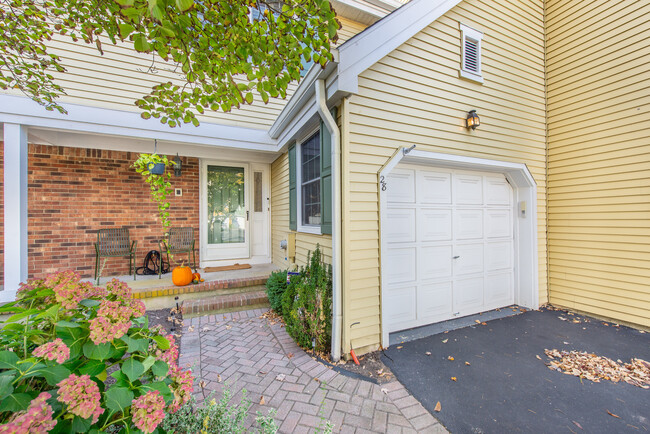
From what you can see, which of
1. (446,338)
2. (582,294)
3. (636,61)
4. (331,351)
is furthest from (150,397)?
(636,61)

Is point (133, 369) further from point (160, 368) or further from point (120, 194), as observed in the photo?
point (120, 194)

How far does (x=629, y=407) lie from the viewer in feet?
7.09

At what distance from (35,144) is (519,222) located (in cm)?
845

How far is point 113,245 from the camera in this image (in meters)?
4.70

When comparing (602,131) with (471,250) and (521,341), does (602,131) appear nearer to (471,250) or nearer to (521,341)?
(471,250)

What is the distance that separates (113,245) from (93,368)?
4733mm

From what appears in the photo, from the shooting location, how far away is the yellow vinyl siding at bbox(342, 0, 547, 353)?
2900 mm

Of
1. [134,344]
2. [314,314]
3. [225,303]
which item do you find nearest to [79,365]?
[134,344]

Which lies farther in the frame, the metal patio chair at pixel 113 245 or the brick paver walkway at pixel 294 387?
the metal patio chair at pixel 113 245

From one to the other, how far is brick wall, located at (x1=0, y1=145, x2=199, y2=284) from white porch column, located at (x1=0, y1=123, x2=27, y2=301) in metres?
1.29

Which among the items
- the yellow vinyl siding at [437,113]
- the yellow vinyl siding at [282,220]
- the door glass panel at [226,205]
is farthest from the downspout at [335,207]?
the door glass panel at [226,205]

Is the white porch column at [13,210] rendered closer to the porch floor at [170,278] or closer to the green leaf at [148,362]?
the porch floor at [170,278]

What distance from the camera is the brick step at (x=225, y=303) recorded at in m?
3.86

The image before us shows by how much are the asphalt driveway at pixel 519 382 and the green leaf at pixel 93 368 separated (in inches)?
88.9
